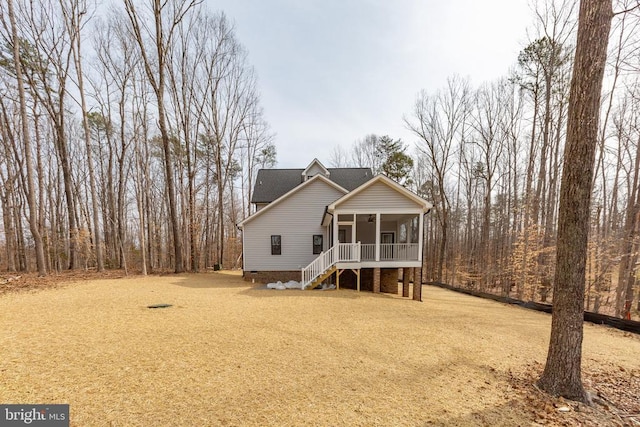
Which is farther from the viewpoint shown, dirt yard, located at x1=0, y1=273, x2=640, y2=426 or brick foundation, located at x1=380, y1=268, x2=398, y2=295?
brick foundation, located at x1=380, y1=268, x2=398, y2=295

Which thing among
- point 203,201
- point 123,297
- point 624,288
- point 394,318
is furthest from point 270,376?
point 203,201

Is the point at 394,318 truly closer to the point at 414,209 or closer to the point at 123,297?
the point at 414,209

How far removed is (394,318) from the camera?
739cm

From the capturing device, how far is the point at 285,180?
1811 centimetres

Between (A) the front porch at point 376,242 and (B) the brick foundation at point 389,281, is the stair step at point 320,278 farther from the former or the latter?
(B) the brick foundation at point 389,281

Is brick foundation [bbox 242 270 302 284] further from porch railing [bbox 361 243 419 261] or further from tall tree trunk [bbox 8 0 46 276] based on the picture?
tall tree trunk [bbox 8 0 46 276]

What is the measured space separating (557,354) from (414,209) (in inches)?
307

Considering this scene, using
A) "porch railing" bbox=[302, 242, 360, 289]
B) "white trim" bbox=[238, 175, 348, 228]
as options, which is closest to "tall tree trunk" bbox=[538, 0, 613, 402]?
"porch railing" bbox=[302, 242, 360, 289]

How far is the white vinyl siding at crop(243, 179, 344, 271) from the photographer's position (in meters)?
13.9

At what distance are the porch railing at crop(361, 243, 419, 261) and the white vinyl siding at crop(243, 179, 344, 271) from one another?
3165 mm

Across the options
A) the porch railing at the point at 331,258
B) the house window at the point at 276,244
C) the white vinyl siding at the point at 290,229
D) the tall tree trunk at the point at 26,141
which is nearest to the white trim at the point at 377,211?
the porch railing at the point at 331,258

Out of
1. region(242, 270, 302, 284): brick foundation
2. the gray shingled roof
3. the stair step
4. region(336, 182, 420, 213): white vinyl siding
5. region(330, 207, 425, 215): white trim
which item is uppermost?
the gray shingled roof

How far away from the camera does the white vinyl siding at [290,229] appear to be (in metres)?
13.9

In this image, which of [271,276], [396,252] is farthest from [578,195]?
[271,276]
